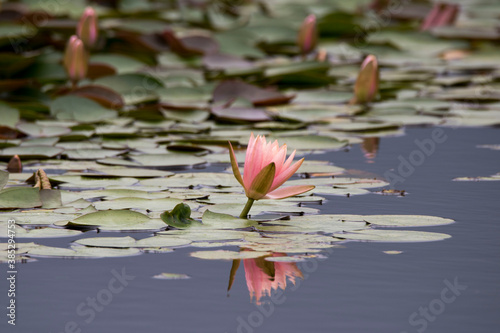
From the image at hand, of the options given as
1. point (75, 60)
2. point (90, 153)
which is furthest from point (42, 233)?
point (75, 60)

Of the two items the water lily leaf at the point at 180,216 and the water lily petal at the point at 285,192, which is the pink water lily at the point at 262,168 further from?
the water lily leaf at the point at 180,216

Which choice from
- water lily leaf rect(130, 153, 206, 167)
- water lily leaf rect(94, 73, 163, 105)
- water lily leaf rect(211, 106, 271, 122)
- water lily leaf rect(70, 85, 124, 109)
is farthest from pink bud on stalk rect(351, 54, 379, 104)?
water lily leaf rect(130, 153, 206, 167)

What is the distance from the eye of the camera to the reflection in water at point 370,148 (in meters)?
3.31

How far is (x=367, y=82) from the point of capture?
13.9 ft

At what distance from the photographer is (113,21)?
6.30 m

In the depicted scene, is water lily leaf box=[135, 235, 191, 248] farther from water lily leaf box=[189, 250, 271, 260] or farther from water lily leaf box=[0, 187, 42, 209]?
water lily leaf box=[0, 187, 42, 209]

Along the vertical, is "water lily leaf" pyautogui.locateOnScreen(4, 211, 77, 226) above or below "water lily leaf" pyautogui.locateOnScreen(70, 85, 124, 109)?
below

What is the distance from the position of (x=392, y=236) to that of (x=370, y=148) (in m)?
1.37

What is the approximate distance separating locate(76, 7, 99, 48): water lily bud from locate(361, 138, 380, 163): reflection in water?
2161 mm

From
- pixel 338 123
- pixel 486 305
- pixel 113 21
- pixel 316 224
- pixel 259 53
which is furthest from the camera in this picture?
pixel 113 21

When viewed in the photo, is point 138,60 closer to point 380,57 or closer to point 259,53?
point 259,53

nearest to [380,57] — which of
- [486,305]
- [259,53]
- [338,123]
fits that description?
[259,53]

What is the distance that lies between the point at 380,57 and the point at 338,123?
6.70 feet

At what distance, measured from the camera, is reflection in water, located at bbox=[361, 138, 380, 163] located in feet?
10.9
